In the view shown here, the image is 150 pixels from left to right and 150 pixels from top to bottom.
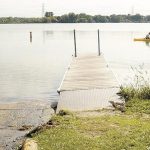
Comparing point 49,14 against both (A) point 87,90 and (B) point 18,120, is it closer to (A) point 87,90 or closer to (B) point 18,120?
(A) point 87,90

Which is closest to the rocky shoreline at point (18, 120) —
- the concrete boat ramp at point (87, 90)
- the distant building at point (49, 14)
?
the concrete boat ramp at point (87, 90)

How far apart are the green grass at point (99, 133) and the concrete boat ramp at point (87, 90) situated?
161 cm

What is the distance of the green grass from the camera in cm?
903

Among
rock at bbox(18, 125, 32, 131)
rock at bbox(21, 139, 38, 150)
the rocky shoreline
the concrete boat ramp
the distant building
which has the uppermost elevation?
the distant building

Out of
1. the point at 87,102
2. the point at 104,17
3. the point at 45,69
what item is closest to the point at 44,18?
the point at 104,17

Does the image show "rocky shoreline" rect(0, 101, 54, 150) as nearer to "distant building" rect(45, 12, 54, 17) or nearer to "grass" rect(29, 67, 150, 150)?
"grass" rect(29, 67, 150, 150)

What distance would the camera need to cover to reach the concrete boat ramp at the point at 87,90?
45.4 ft

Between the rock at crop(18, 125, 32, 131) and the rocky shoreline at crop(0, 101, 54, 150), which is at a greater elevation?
the rock at crop(18, 125, 32, 131)

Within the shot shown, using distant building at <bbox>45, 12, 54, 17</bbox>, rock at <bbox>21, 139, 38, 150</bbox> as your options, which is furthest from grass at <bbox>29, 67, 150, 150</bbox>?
distant building at <bbox>45, 12, 54, 17</bbox>

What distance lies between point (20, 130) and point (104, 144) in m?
3.46

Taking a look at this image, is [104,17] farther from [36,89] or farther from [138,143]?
[138,143]

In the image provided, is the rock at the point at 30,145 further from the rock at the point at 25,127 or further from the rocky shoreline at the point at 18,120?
the rock at the point at 25,127

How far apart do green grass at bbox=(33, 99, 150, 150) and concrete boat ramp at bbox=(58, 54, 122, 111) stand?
1.61 metres

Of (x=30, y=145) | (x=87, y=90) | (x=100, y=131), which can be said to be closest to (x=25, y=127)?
A: (x=100, y=131)
